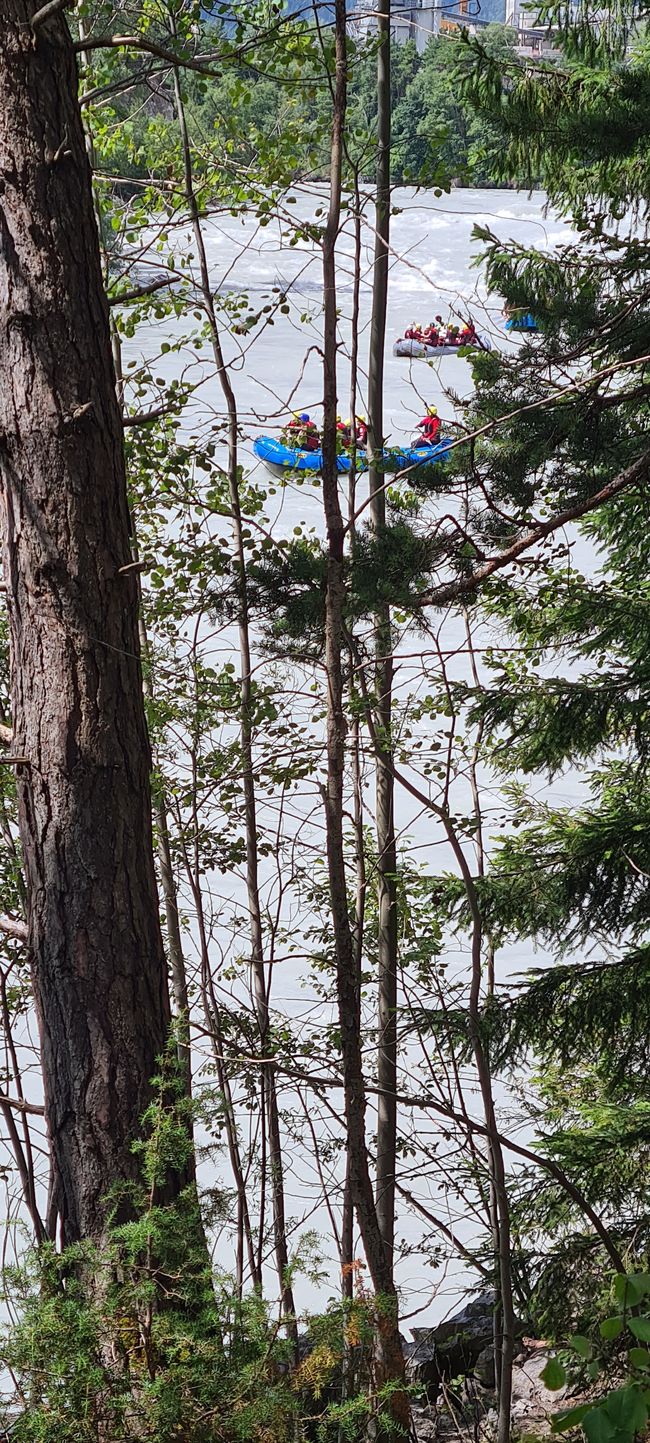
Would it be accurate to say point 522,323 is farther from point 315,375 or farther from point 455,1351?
point 315,375

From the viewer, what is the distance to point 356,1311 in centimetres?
190

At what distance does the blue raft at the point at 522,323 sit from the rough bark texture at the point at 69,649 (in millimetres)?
1407

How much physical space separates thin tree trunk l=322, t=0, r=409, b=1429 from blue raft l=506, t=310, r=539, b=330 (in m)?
1.11

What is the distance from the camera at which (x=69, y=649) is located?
2.29 metres

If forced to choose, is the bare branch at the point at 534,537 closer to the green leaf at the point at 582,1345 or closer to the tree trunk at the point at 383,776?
the tree trunk at the point at 383,776

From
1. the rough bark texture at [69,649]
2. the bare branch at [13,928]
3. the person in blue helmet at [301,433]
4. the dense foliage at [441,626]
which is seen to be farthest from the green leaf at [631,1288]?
the person in blue helmet at [301,433]

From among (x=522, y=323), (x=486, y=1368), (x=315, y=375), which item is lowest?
(x=486, y=1368)

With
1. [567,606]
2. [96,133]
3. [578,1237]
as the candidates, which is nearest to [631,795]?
[567,606]

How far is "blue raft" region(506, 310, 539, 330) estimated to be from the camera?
329 centimetres

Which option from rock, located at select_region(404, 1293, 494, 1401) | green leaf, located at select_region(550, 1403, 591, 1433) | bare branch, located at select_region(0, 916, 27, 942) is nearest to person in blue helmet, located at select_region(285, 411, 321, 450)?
bare branch, located at select_region(0, 916, 27, 942)

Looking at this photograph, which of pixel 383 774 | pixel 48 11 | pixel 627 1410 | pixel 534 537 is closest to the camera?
pixel 627 1410

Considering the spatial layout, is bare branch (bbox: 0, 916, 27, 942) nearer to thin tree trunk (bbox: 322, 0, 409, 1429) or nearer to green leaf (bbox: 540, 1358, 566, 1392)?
thin tree trunk (bbox: 322, 0, 409, 1429)

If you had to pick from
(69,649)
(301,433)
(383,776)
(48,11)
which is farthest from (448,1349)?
(48,11)

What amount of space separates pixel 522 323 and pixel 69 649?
183 centimetres
